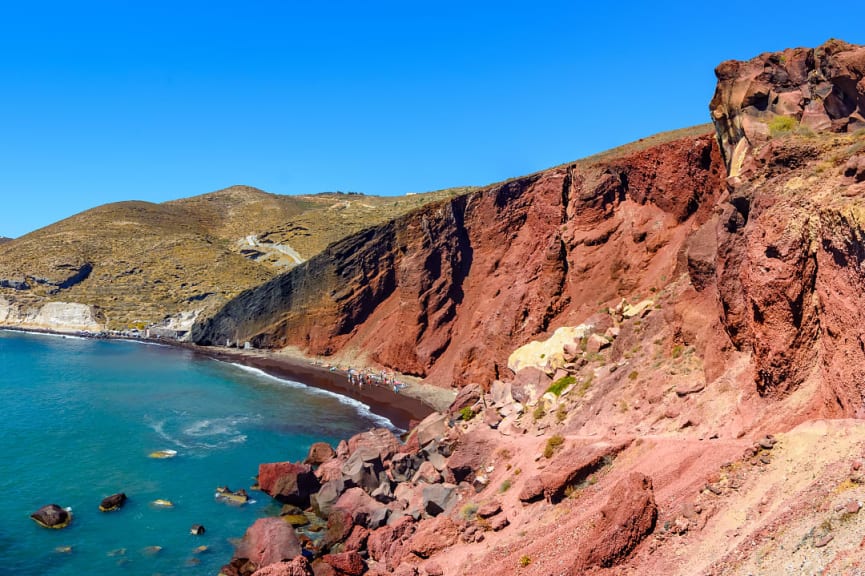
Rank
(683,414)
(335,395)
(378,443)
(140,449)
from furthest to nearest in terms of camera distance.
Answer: (335,395), (140,449), (378,443), (683,414)

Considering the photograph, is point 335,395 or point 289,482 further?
point 335,395

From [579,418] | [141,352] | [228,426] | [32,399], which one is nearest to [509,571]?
[579,418]

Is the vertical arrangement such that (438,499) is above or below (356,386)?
below

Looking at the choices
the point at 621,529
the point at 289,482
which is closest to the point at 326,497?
the point at 289,482

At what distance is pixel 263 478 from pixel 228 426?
14.1 m

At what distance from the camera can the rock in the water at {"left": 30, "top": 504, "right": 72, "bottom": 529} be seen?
26797 millimetres

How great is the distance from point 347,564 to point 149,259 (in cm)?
11228

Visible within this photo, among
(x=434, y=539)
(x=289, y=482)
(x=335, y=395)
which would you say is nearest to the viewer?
(x=434, y=539)

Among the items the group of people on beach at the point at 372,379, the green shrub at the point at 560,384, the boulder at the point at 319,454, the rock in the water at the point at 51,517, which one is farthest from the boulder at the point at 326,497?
the group of people on beach at the point at 372,379

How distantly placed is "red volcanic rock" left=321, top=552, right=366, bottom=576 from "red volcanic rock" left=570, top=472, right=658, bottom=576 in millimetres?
9849

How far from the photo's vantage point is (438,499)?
25.0 metres

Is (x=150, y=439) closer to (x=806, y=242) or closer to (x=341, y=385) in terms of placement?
(x=341, y=385)

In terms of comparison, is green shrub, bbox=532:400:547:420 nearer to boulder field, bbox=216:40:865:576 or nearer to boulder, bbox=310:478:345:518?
boulder field, bbox=216:40:865:576

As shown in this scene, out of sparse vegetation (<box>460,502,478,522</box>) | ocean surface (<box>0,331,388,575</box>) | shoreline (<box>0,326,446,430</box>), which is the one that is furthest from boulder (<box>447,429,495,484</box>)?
shoreline (<box>0,326,446,430</box>)
